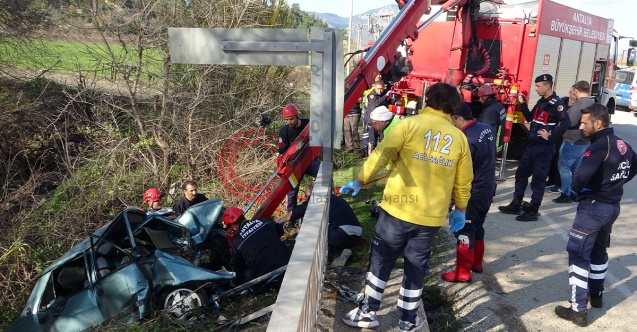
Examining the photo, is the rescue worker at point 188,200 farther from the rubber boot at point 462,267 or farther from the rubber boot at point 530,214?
the rubber boot at point 530,214

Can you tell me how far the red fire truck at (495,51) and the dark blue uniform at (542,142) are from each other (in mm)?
1722

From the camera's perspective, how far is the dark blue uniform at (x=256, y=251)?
15.4 ft

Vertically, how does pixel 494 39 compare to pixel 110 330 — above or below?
above

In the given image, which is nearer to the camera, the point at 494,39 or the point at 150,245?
the point at 150,245

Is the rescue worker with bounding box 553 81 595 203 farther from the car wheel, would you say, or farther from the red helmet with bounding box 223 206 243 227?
the car wheel

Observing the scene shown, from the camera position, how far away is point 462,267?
4770 millimetres

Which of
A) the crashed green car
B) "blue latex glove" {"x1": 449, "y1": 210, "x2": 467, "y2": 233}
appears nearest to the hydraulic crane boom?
the crashed green car

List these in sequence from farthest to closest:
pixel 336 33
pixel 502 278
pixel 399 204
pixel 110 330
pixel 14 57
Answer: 1. pixel 14 57
2. pixel 502 278
3. pixel 110 330
4. pixel 399 204
5. pixel 336 33

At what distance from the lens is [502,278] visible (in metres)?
4.98

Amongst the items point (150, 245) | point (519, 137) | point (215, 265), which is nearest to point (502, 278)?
point (215, 265)

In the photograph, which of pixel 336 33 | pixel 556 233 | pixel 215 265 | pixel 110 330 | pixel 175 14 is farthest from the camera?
pixel 175 14

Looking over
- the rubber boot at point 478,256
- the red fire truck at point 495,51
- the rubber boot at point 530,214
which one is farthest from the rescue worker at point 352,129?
the rubber boot at point 478,256

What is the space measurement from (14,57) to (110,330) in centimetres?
844

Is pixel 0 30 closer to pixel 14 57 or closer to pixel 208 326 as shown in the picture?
pixel 14 57
